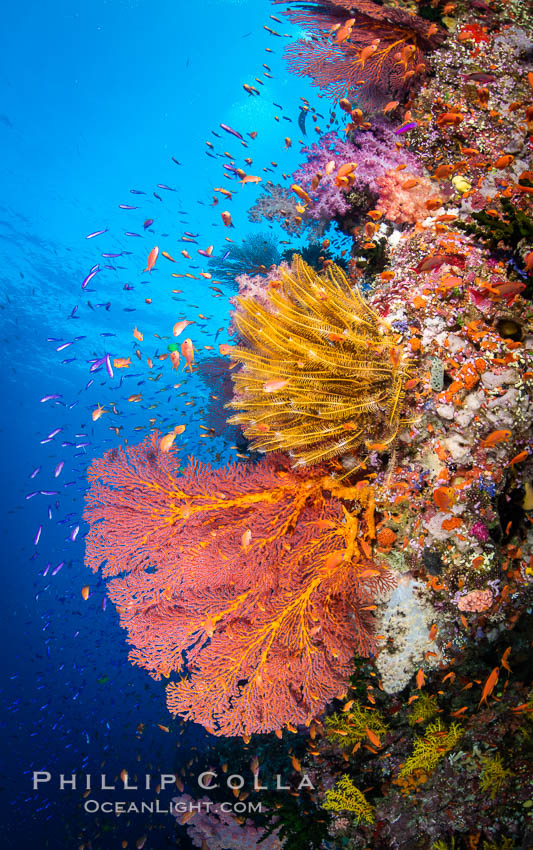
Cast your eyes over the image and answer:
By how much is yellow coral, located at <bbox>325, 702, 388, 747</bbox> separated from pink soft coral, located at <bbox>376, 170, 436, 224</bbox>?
5690 millimetres

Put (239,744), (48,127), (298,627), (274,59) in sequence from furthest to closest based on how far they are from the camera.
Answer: (274,59) < (48,127) < (239,744) < (298,627)

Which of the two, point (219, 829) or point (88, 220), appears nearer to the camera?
point (219, 829)

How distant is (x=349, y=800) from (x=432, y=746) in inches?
62.2

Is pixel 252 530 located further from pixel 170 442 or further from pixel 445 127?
pixel 445 127

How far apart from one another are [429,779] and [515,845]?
91 cm

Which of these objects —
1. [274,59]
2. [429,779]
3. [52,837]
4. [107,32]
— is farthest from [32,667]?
[274,59]

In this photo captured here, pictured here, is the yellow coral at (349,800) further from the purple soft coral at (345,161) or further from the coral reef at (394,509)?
the purple soft coral at (345,161)

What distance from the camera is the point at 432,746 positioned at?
14.6 ft

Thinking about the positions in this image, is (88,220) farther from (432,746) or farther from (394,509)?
(432,746)

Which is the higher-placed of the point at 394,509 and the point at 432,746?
the point at 394,509

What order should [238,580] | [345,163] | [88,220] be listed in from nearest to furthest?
[238,580] → [345,163] → [88,220]

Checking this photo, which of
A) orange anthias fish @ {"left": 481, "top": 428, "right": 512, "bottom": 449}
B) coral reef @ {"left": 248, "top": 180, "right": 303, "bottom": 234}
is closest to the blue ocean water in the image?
coral reef @ {"left": 248, "top": 180, "right": 303, "bottom": 234}

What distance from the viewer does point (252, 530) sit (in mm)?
3379

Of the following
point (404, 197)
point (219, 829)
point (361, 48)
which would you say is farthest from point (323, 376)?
point (219, 829)
